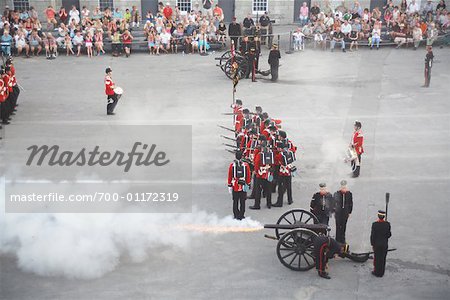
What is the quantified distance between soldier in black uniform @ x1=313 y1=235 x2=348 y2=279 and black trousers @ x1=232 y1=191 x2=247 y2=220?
2471mm

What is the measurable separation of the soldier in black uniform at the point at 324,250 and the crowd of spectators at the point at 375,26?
1944cm

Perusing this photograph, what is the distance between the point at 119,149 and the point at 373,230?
837cm

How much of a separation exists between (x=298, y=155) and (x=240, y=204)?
4.26 meters

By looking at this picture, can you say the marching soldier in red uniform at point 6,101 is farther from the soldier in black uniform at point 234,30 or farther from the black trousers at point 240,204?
the soldier in black uniform at point 234,30

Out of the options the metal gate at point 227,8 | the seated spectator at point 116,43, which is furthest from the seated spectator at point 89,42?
the metal gate at point 227,8

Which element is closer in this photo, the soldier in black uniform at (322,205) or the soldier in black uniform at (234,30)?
the soldier in black uniform at (322,205)

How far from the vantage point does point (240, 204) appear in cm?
1384

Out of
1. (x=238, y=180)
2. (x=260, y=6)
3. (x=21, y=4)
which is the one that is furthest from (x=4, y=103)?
(x=260, y=6)

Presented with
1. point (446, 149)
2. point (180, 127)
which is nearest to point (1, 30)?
point (180, 127)

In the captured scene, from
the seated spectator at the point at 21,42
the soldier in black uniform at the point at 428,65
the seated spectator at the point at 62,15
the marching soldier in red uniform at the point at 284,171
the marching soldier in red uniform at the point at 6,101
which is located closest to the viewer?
the marching soldier in red uniform at the point at 284,171

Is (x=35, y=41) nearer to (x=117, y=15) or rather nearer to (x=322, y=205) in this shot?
(x=117, y=15)

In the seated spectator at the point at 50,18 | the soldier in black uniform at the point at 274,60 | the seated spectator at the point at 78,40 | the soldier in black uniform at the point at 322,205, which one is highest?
the seated spectator at the point at 50,18

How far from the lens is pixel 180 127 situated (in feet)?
65.3

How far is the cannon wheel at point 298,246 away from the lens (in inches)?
463
